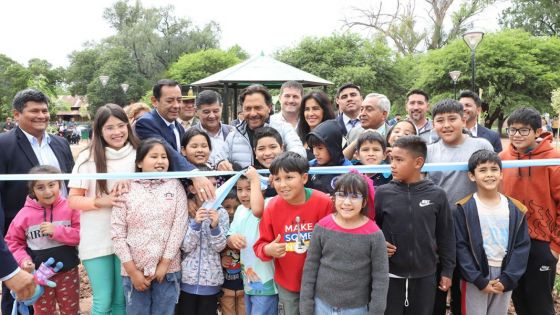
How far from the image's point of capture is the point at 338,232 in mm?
2473

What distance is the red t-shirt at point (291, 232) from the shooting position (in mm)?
2674

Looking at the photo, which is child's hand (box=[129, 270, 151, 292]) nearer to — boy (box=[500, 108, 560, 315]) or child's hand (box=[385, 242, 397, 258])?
child's hand (box=[385, 242, 397, 258])

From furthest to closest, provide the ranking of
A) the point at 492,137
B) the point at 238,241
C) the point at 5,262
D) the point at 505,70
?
the point at 505,70
the point at 492,137
the point at 238,241
the point at 5,262

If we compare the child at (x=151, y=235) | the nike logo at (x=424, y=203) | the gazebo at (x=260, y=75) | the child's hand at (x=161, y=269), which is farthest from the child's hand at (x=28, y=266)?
the gazebo at (x=260, y=75)

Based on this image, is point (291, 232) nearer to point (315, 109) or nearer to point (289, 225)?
point (289, 225)

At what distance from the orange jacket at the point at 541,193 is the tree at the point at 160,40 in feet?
161

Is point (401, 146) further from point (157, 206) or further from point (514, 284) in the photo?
point (157, 206)

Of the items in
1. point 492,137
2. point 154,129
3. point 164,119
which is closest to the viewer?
point 154,129

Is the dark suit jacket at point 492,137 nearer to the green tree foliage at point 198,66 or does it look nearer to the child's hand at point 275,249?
the child's hand at point 275,249

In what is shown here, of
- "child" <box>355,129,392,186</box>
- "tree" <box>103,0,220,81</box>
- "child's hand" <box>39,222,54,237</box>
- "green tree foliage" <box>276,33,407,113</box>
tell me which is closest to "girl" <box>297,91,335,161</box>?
"child" <box>355,129,392,186</box>

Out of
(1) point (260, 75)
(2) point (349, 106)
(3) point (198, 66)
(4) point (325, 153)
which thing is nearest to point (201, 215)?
(4) point (325, 153)

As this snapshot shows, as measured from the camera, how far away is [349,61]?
29.2 m

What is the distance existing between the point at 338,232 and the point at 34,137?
2815mm

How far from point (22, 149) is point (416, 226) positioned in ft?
10.6
